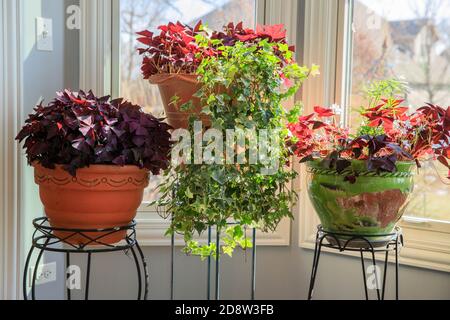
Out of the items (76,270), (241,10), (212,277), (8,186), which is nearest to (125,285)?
(76,270)

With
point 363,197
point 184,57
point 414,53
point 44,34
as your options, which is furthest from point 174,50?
point 414,53

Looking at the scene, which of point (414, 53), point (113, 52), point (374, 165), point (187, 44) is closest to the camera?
point (374, 165)

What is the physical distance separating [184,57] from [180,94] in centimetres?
11

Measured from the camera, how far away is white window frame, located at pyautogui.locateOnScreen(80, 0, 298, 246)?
6.79 feet

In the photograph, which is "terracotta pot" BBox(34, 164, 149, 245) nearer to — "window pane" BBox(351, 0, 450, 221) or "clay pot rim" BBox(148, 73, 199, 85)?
"clay pot rim" BBox(148, 73, 199, 85)

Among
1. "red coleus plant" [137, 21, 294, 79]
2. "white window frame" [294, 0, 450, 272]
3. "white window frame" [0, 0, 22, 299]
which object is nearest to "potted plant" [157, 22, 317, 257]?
"red coleus plant" [137, 21, 294, 79]

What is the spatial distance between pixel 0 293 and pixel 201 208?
2.87 ft

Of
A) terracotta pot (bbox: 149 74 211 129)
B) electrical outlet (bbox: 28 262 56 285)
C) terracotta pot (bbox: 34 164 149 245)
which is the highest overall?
terracotta pot (bbox: 149 74 211 129)

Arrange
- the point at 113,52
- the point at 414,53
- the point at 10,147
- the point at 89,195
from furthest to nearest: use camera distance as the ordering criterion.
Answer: the point at 113,52, the point at 414,53, the point at 10,147, the point at 89,195

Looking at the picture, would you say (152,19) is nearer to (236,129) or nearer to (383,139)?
(236,129)

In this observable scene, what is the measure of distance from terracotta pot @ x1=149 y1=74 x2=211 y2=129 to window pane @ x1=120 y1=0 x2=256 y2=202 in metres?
0.45

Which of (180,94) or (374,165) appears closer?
(374,165)

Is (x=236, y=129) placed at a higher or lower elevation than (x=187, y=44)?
lower

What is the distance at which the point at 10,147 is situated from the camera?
187 centimetres
